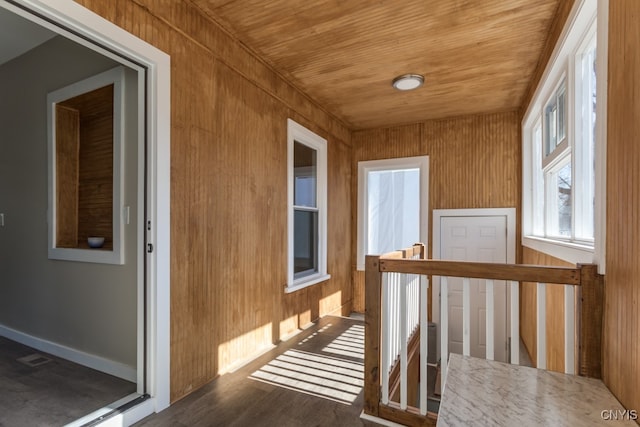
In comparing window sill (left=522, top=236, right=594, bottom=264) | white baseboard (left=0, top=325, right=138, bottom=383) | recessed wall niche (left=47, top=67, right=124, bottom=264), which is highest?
recessed wall niche (left=47, top=67, right=124, bottom=264)

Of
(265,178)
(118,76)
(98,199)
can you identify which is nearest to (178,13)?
(118,76)

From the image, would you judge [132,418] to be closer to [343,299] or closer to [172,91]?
[172,91]

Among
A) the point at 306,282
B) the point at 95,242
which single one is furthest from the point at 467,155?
the point at 95,242

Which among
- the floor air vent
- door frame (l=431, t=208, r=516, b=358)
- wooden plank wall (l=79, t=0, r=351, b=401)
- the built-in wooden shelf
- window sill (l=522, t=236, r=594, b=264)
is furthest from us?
door frame (l=431, t=208, r=516, b=358)

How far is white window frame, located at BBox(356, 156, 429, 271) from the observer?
4328 millimetres

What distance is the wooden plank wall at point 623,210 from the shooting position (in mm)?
1047

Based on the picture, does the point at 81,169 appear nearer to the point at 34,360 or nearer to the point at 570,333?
the point at 34,360

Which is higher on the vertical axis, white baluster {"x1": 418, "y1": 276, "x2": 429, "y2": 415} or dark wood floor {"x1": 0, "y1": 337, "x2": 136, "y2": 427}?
white baluster {"x1": 418, "y1": 276, "x2": 429, "y2": 415}

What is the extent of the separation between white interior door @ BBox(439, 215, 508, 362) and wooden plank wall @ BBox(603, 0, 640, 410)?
280 centimetres

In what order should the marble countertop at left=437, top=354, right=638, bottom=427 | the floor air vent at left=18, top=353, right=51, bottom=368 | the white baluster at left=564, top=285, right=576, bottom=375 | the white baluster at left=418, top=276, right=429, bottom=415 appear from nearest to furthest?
the marble countertop at left=437, top=354, right=638, bottom=427, the white baluster at left=564, top=285, right=576, bottom=375, the white baluster at left=418, top=276, right=429, bottom=415, the floor air vent at left=18, top=353, right=51, bottom=368

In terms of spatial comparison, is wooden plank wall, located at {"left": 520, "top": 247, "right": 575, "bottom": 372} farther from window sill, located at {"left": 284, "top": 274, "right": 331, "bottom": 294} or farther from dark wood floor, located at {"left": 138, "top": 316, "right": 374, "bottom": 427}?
window sill, located at {"left": 284, "top": 274, "right": 331, "bottom": 294}

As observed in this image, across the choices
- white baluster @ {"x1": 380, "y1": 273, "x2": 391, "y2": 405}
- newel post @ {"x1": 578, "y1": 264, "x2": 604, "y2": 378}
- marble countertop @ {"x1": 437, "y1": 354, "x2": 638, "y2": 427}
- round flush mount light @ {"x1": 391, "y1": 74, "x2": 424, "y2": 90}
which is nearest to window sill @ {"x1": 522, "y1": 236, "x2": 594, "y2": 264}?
newel post @ {"x1": 578, "y1": 264, "x2": 604, "y2": 378}

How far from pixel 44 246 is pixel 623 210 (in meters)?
3.77

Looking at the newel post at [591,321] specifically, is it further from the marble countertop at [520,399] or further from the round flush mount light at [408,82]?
the round flush mount light at [408,82]
